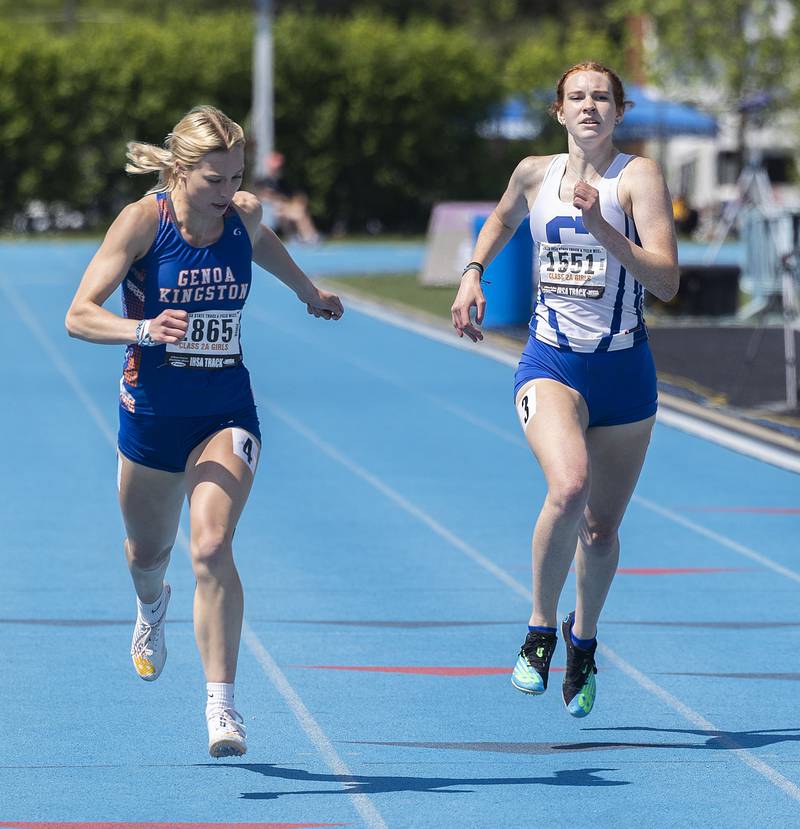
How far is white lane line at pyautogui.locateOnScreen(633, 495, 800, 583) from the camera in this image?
889 cm

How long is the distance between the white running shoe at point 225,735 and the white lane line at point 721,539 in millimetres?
4074

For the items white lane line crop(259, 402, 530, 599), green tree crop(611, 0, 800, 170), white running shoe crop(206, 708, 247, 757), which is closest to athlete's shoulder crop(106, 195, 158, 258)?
white running shoe crop(206, 708, 247, 757)

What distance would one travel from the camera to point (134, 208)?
548cm

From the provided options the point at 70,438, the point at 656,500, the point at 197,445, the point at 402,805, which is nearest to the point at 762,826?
the point at 402,805

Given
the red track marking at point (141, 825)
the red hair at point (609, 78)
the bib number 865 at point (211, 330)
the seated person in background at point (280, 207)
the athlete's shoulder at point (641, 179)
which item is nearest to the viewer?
the red track marking at point (141, 825)

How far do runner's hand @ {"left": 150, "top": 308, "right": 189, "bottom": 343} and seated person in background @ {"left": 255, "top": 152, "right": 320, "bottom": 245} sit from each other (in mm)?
31974

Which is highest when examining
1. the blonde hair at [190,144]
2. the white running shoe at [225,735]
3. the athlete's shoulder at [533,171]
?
the blonde hair at [190,144]

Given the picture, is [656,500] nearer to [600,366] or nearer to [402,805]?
[600,366]

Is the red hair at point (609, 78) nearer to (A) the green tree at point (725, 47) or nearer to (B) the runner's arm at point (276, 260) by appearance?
(B) the runner's arm at point (276, 260)

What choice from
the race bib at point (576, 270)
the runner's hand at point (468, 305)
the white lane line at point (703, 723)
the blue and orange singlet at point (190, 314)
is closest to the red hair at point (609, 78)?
the race bib at point (576, 270)

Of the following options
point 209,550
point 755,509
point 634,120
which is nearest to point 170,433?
point 209,550

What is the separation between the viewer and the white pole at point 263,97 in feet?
133

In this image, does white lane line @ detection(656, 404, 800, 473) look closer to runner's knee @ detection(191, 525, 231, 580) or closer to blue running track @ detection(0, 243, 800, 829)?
blue running track @ detection(0, 243, 800, 829)

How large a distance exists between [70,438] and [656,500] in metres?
4.39
